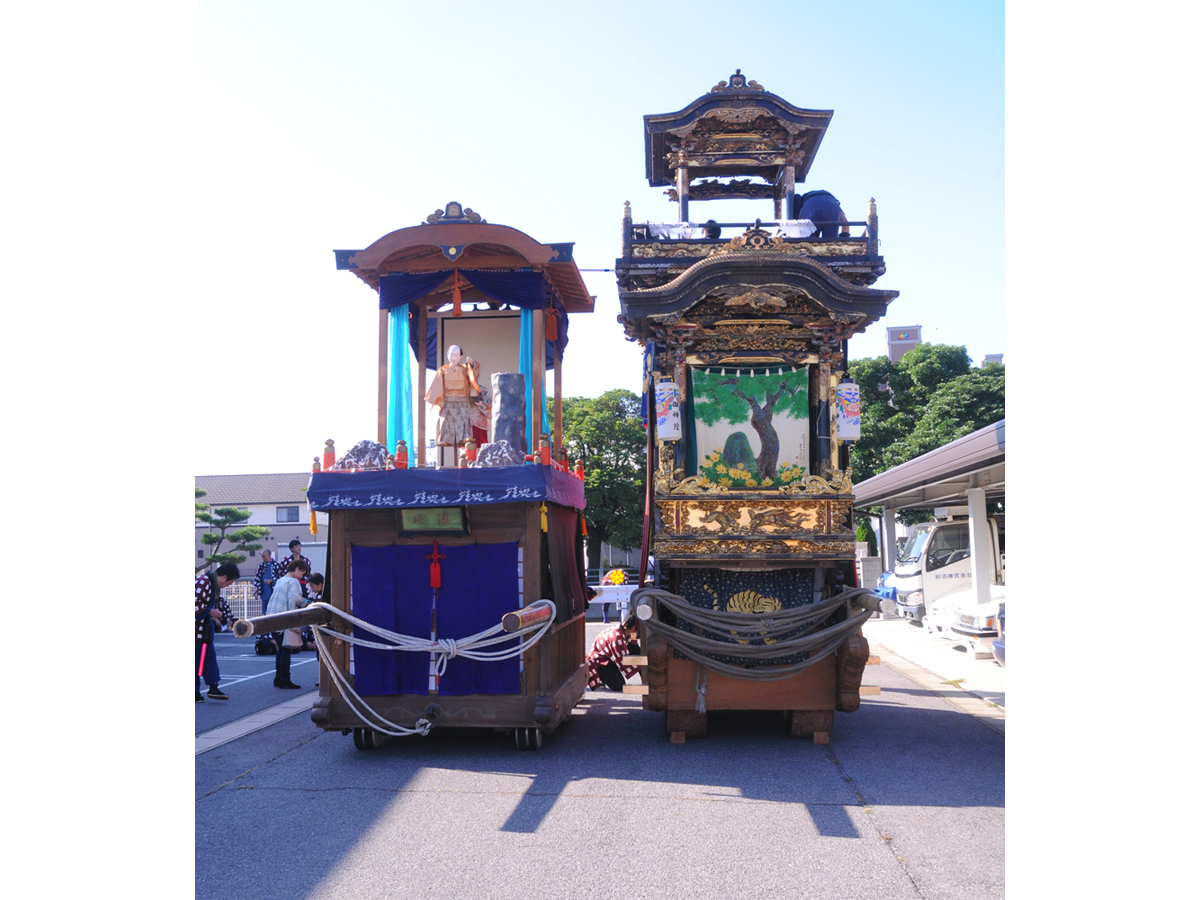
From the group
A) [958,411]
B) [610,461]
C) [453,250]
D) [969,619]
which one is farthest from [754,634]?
[610,461]

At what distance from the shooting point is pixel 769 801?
6066 millimetres

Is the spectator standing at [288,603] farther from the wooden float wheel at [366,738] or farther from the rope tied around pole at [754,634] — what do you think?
the rope tied around pole at [754,634]

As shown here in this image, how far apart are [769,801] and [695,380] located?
14.8 feet

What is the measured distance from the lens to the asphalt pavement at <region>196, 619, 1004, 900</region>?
467cm

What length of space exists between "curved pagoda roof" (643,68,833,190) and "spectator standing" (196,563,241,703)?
7994 mm

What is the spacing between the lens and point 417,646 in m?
7.54

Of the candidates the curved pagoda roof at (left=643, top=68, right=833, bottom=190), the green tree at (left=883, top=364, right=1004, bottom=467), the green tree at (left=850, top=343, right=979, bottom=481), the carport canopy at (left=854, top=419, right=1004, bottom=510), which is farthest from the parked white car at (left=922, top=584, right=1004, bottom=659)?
the green tree at (left=850, top=343, right=979, bottom=481)

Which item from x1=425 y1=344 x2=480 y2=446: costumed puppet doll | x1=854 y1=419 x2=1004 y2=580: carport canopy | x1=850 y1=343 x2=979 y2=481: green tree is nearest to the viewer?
x1=425 y1=344 x2=480 y2=446: costumed puppet doll

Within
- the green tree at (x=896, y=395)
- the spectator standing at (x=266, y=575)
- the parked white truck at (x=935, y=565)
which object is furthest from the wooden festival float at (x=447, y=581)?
the green tree at (x=896, y=395)

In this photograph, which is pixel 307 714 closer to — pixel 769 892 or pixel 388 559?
pixel 388 559

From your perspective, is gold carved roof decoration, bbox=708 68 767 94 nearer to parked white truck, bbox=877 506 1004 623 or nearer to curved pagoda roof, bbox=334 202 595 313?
curved pagoda roof, bbox=334 202 595 313

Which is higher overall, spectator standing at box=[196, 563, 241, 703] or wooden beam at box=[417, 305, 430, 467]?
wooden beam at box=[417, 305, 430, 467]

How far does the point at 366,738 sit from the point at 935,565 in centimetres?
1377

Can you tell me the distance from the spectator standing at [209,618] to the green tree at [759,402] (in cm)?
649
